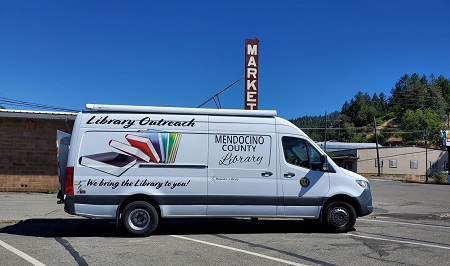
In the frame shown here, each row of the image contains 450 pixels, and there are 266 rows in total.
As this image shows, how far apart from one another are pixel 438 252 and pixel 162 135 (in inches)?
224

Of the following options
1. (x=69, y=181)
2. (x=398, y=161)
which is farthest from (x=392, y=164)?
(x=69, y=181)

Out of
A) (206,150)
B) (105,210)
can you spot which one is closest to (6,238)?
(105,210)

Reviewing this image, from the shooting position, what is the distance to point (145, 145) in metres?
9.39

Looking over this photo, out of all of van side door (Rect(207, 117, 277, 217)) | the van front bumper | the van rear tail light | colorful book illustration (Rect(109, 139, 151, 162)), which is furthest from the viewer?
the van front bumper

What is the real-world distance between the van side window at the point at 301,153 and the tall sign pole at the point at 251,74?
390 inches

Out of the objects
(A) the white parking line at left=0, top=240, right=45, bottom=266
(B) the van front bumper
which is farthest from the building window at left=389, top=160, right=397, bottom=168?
(A) the white parking line at left=0, top=240, right=45, bottom=266

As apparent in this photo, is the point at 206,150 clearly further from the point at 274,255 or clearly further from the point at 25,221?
the point at 25,221

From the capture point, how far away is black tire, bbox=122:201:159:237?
9.21 meters

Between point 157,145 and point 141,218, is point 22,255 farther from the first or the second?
point 157,145

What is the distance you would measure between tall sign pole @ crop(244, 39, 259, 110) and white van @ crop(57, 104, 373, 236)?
9996 mm

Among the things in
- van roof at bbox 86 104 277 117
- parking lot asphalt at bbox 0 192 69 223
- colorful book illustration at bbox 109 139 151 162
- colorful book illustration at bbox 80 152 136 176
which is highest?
van roof at bbox 86 104 277 117

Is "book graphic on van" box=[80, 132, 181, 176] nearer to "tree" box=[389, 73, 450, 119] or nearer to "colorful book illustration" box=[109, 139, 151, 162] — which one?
"colorful book illustration" box=[109, 139, 151, 162]

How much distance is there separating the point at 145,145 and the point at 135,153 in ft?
0.86

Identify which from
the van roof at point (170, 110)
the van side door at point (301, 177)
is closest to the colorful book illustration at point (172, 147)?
the van roof at point (170, 110)
